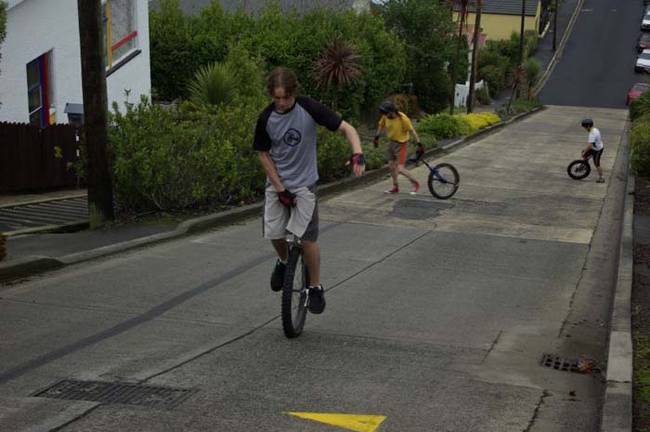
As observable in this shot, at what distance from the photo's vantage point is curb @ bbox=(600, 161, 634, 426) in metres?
5.75

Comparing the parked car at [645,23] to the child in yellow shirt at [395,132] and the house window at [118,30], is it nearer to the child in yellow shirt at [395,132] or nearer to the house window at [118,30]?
the house window at [118,30]

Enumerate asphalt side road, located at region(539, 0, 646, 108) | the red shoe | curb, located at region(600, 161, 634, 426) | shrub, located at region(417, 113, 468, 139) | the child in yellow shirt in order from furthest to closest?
1. asphalt side road, located at region(539, 0, 646, 108)
2. shrub, located at region(417, 113, 468, 139)
3. the red shoe
4. the child in yellow shirt
5. curb, located at region(600, 161, 634, 426)

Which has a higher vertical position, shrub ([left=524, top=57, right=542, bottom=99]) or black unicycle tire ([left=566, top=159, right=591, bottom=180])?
shrub ([left=524, top=57, right=542, bottom=99])

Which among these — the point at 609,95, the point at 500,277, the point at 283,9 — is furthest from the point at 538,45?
the point at 500,277

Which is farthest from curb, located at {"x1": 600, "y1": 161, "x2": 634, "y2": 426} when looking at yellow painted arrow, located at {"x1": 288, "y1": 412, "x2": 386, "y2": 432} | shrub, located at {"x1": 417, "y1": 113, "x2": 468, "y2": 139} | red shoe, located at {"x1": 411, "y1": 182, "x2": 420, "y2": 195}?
shrub, located at {"x1": 417, "y1": 113, "x2": 468, "y2": 139}

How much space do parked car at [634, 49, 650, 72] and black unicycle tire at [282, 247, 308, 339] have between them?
214 ft

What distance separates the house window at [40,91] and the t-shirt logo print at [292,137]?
17.2 meters

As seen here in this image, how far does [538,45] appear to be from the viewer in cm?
8494

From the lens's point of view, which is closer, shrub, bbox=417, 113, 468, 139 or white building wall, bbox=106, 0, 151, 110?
white building wall, bbox=106, 0, 151, 110

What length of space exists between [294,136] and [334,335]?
1.66 m

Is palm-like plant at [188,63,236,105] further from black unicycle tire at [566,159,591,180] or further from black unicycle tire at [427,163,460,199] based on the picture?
black unicycle tire at [566,159,591,180]

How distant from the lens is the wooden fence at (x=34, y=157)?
61.0 feet

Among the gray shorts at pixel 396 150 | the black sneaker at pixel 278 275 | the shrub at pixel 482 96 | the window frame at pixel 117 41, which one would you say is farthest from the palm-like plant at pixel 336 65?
the black sneaker at pixel 278 275

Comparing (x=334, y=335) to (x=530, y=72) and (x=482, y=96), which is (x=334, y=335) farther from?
(x=530, y=72)
